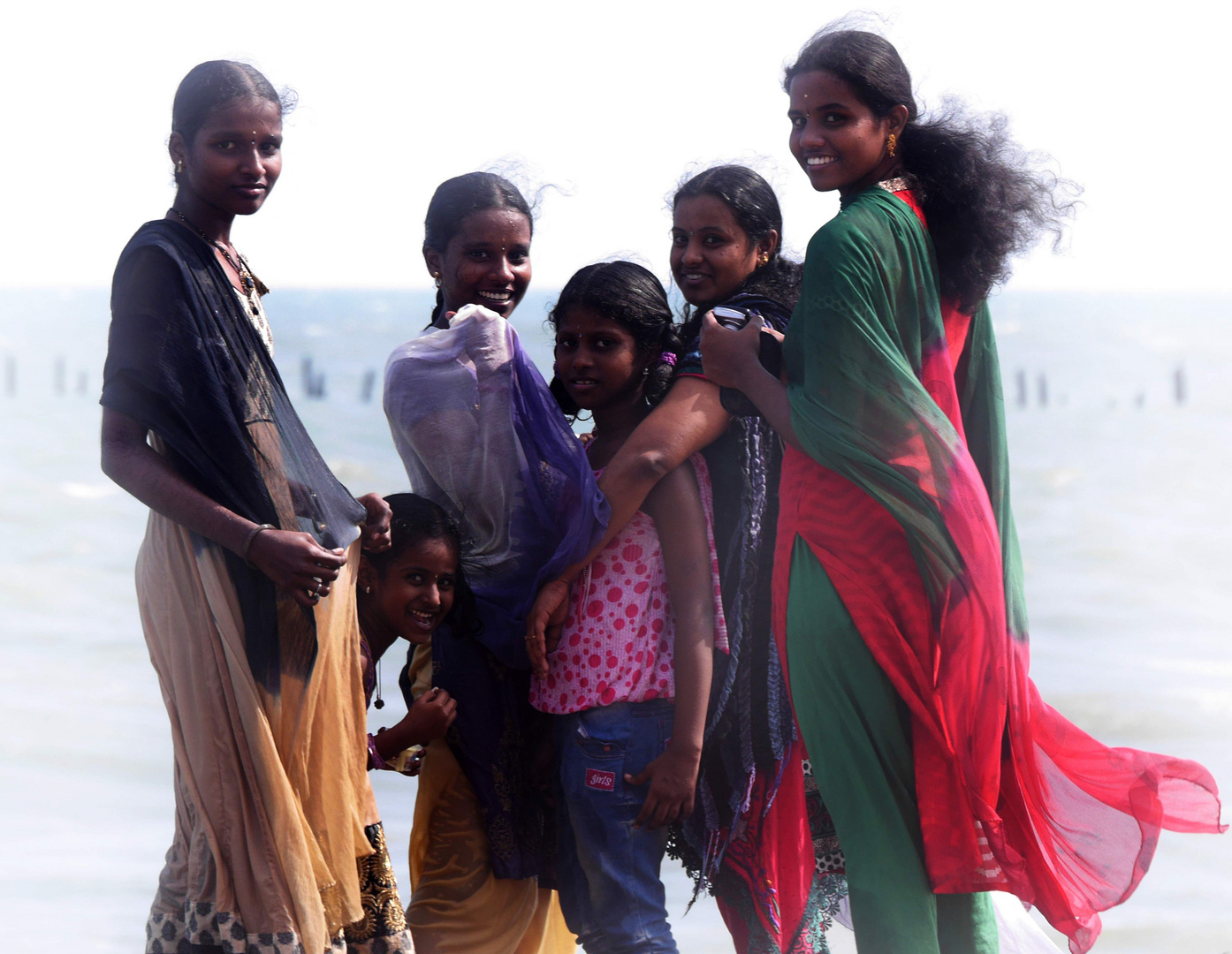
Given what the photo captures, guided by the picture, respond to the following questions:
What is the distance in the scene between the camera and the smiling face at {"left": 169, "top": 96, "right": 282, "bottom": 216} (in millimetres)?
2410

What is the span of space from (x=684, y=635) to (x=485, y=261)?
3.07 feet

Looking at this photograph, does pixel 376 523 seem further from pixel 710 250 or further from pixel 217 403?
pixel 710 250

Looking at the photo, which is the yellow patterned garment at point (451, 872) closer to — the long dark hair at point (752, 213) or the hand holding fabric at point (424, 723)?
the hand holding fabric at point (424, 723)

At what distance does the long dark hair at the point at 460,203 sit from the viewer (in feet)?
9.14

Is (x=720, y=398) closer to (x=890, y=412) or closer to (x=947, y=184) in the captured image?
(x=890, y=412)

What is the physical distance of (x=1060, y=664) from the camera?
1270 centimetres

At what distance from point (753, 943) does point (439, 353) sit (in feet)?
4.77

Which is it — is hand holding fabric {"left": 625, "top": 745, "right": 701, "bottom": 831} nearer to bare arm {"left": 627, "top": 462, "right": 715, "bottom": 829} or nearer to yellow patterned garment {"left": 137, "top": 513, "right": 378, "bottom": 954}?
bare arm {"left": 627, "top": 462, "right": 715, "bottom": 829}

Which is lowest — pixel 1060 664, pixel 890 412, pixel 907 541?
pixel 1060 664

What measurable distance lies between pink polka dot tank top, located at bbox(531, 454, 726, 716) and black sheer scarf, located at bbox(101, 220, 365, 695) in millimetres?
550

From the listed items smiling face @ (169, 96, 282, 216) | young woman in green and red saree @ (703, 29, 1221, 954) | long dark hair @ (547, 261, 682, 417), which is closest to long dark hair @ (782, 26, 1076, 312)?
young woman in green and red saree @ (703, 29, 1221, 954)

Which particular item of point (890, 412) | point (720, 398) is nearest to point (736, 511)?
point (720, 398)

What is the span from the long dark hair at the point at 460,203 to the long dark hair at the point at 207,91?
18.8 inches

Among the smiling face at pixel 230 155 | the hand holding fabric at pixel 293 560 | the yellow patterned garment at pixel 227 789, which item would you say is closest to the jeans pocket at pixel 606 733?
the yellow patterned garment at pixel 227 789
